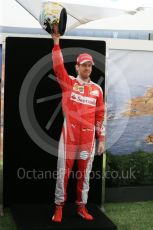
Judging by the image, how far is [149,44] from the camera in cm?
580

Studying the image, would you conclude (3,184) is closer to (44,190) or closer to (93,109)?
(44,190)

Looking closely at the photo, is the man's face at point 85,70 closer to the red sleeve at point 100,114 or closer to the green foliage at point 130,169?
the red sleeve at point 100,114

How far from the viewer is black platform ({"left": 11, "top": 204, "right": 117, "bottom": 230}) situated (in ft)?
14.7

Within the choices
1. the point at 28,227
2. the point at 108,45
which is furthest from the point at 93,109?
the point at 28,227

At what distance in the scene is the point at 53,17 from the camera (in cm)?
458

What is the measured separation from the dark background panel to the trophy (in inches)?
17.1

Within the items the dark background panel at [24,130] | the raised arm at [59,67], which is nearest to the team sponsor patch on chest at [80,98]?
the raised arm at [59,67]

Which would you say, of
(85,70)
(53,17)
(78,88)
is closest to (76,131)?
(78,88)

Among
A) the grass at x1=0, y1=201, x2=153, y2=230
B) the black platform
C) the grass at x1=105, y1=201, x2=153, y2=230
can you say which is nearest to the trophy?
the black platform

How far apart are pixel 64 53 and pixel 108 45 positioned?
2.25 feet

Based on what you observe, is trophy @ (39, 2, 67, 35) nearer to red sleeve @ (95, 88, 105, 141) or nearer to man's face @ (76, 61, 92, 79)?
man's face @ (76, 61, 92, 79)

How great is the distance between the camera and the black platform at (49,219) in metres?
4.48

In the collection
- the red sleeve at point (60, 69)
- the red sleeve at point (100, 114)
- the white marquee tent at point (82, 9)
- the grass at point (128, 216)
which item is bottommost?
the grass at point (128, 216)

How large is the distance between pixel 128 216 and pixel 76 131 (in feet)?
4.02
